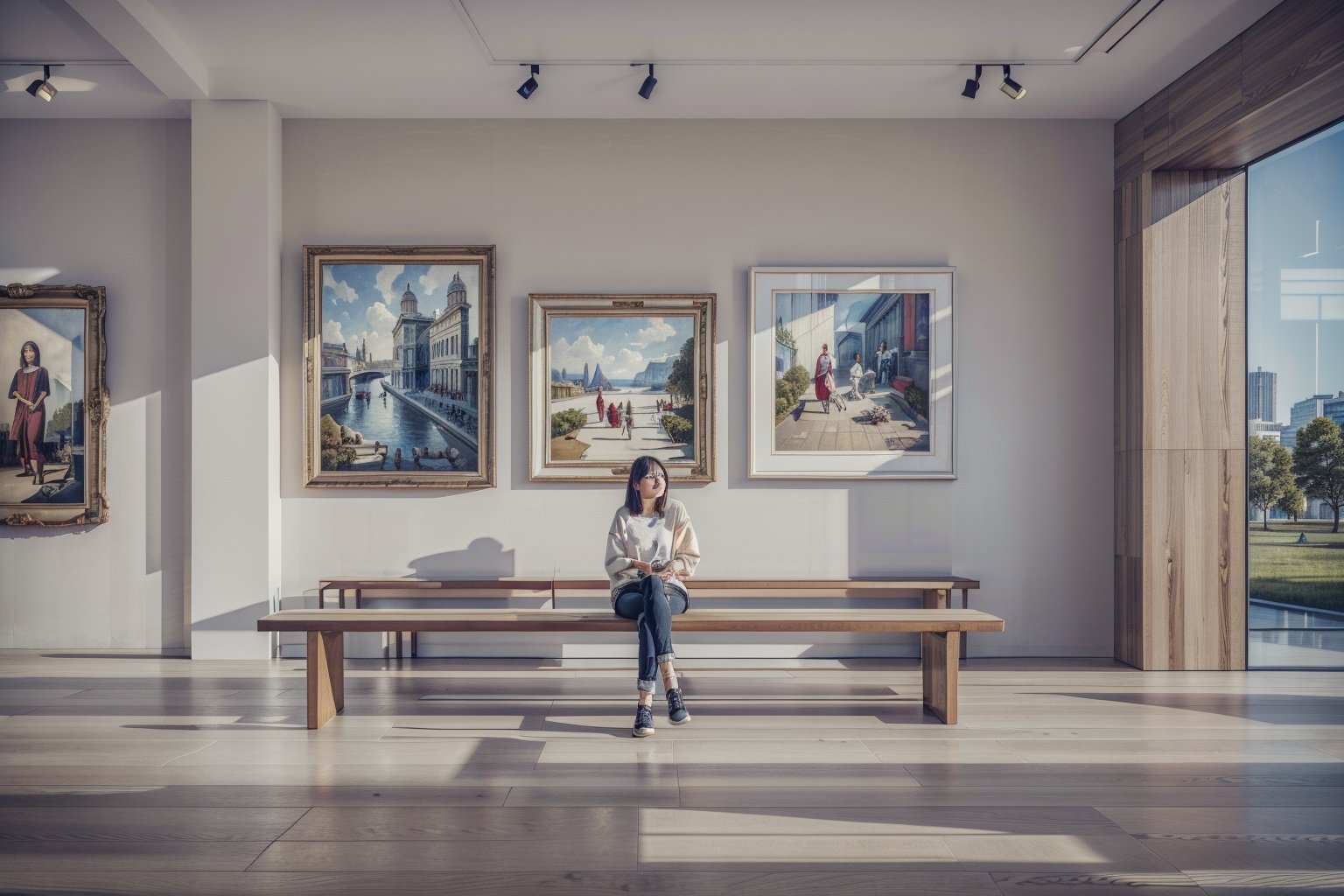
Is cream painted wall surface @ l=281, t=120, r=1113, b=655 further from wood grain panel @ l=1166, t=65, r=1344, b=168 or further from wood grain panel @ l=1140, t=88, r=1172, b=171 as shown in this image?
wood grain panel @ l=1166, t=65, r=1344, b=168

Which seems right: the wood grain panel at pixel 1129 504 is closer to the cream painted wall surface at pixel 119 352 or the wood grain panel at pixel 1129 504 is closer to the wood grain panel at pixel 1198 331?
the wood grain panel at pixel 1198 331

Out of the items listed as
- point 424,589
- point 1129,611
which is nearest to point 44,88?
point 424,589

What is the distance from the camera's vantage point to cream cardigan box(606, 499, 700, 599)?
179 inches

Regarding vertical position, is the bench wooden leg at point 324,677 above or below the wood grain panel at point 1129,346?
below

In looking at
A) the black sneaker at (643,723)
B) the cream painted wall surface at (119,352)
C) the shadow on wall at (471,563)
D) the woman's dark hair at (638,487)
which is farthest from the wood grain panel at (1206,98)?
the cream painted wall surface at (119,352)

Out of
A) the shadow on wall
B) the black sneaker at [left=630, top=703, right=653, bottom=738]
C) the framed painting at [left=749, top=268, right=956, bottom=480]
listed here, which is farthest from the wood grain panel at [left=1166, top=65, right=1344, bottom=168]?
the shadow on wall

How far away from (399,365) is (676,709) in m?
3.16

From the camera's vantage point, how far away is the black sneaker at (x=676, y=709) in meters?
4.25

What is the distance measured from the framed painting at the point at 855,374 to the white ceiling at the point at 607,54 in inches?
47.1

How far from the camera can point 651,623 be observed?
4289 millimetres

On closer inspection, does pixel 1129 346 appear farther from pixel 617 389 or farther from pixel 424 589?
pixel 424 589

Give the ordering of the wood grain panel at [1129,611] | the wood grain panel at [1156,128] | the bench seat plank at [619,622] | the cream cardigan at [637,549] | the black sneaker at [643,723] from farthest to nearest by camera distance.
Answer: the wood grain panel at [1129,611] < the wood grain panel at [1156,128] < the cream cardigan at [637,549] < the bench seat plank at [619,622] < the black sneaker at [643,723]

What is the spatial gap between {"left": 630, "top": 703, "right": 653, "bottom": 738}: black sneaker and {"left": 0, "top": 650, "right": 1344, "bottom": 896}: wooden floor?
0.09 metres

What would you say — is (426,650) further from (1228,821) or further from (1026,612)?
(1228,821)
